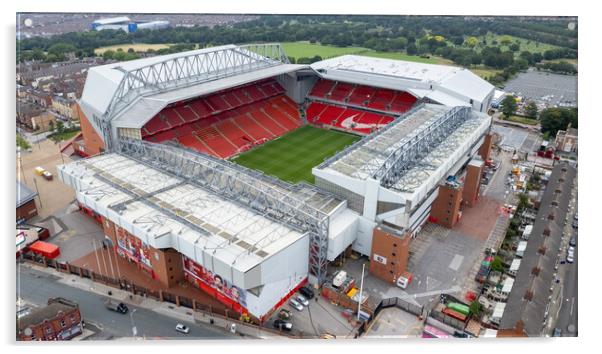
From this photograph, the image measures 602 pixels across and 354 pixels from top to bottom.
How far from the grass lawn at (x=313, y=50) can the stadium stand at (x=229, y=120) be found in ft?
174

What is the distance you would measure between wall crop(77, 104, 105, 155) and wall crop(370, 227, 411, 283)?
117 feet

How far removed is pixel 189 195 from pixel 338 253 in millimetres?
14244

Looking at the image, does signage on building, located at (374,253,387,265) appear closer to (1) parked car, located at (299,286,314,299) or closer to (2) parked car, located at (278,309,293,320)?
(1) parked car, located at (299,286,314,299)

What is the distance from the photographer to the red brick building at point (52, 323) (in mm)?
28484

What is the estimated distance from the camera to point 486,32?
108438 millimetres

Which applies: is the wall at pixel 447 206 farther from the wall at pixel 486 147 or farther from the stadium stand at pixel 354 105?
the stadium stand at pixel 354 105

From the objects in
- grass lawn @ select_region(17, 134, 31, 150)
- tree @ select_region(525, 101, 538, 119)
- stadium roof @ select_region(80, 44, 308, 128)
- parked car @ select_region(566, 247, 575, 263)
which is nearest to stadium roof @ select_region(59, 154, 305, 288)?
stadium roof @ select_region(80, 44, 308, 128)

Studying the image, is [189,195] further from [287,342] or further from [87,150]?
[87,150]

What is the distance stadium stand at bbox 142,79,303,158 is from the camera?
59.6 m

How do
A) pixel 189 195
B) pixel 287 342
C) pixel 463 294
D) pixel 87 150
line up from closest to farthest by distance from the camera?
pixel 287 342
pixel 463 294
pixel 189 195
pixel 87 150

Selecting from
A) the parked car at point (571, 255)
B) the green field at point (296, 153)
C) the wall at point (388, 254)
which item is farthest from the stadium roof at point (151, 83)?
the parked car at point (571, 255)

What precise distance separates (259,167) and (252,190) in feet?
65.5

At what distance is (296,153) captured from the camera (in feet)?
206

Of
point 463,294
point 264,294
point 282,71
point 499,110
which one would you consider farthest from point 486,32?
point 264,294
